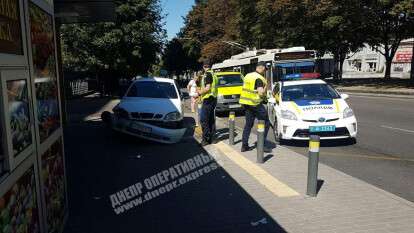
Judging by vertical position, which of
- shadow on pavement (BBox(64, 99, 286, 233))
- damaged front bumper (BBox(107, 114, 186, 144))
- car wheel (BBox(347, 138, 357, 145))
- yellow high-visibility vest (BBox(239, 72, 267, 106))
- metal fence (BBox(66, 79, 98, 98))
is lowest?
metal fence (BBox(66, 79, 98, 98))

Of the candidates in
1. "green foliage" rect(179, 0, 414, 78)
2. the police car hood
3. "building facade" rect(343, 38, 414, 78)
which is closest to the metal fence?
"green foliage" rect(179, 0, 414, 78)

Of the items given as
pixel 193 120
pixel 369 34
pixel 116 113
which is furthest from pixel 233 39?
pixel 116 113

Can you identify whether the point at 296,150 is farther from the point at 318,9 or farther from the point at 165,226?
the point at 318,9

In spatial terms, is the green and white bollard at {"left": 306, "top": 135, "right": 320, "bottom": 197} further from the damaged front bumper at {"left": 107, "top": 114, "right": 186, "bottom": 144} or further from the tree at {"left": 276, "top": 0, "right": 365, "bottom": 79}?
the tree at {"left": 276, "top": 0, "right": 365, "bottom": 79}

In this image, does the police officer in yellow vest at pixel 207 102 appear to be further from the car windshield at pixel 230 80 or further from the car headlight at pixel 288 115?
the car windshield at pixel 230 80

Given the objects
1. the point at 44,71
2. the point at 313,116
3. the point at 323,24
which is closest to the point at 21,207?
the point at 44,71

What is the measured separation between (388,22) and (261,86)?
31073mm

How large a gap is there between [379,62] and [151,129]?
265ft

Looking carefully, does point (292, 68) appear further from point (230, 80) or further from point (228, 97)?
point (228, 97)

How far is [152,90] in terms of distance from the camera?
1182 centimetres

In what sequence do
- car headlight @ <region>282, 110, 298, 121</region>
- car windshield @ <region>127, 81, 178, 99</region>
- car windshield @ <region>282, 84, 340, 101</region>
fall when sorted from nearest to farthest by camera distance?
car headlight @ <region>282, 110, 298, 121</region> → car windshield @ <region>282, 84, 340, 101</region> → car windshield @ <region>127, 81, 178, 99</region>

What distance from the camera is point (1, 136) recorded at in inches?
118

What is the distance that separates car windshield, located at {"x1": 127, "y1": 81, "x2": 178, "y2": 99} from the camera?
1162 cm

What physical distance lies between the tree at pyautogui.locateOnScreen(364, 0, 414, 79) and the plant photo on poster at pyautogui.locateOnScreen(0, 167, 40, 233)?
29.5 metres
